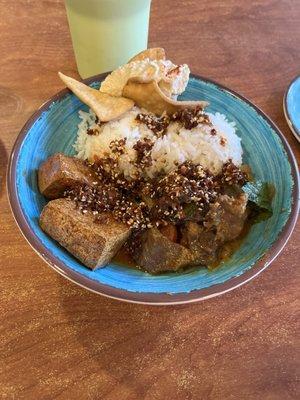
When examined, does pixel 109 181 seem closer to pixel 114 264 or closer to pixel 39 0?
pixel 114 264

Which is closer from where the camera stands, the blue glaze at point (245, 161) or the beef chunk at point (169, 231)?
the blue glaze at point (245, 161)

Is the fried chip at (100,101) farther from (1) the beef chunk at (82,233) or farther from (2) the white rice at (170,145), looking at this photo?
(1) the beef chunk at (82,233)

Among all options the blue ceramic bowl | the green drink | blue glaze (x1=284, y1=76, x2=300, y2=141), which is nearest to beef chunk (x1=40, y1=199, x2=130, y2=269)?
the blue ceramic bowl

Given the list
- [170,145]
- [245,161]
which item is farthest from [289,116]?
[170,145]

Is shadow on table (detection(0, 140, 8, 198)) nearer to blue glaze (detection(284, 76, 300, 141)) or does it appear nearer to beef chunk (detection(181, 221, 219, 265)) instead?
beef chunk (detection(181, 221, 219, 265))

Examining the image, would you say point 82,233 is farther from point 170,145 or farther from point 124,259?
point 170,145

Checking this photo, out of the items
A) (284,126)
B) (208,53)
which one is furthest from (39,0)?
(284,126)

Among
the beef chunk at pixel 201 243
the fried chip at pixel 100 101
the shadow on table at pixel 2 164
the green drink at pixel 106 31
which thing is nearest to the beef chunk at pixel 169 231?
the beef chunk at pixel 201 243
